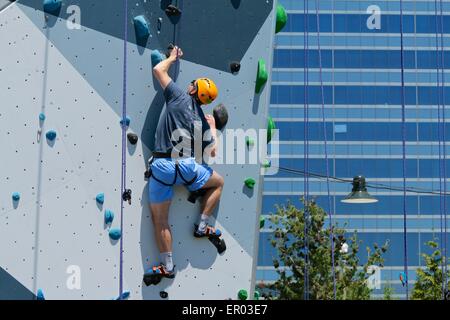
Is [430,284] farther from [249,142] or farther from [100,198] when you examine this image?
[100,198]

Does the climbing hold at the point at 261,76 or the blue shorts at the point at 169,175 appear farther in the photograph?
the climbing hold at the point at 261,76

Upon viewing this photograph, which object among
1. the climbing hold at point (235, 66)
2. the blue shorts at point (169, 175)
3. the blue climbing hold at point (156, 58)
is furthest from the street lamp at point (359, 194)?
the blue climbing hold at point (156, 58)

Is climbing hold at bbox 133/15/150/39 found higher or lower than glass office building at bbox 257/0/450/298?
lower

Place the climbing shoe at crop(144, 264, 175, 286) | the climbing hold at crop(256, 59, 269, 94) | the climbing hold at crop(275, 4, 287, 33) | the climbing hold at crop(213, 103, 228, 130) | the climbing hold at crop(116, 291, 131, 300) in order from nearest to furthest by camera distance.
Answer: the climbing hold at crop(116, 291, 131, 300) < the climbing shoe at crop(144, 264, 175, 286) < the climbing hold at crop(213, 103, 228, 130) < the climbing hold at crop(256, 59, 269, 94) < the climbing hold at crop(275, 4, 287, 33)

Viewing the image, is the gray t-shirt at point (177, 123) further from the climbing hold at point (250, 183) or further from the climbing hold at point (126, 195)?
the climbing hold at point (250, 183)

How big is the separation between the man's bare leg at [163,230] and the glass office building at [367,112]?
47915mm

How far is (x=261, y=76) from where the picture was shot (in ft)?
28.4

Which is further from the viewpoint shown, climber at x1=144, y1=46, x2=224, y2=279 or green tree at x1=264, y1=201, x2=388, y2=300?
green tree at x1=264, y1=201, x2=388, y2=300

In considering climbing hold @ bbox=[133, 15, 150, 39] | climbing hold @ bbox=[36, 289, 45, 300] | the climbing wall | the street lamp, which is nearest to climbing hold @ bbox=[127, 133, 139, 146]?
the climbing wall

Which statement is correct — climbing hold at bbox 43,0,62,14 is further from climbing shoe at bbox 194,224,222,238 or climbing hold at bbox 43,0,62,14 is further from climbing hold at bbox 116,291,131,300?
climbing hold at bbox 116,291,131,300

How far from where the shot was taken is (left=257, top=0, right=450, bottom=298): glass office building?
57.2 metres

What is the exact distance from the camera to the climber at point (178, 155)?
826 centimetres

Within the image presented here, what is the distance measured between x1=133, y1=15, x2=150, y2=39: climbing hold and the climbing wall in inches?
1.5

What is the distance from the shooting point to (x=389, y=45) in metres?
59.7
